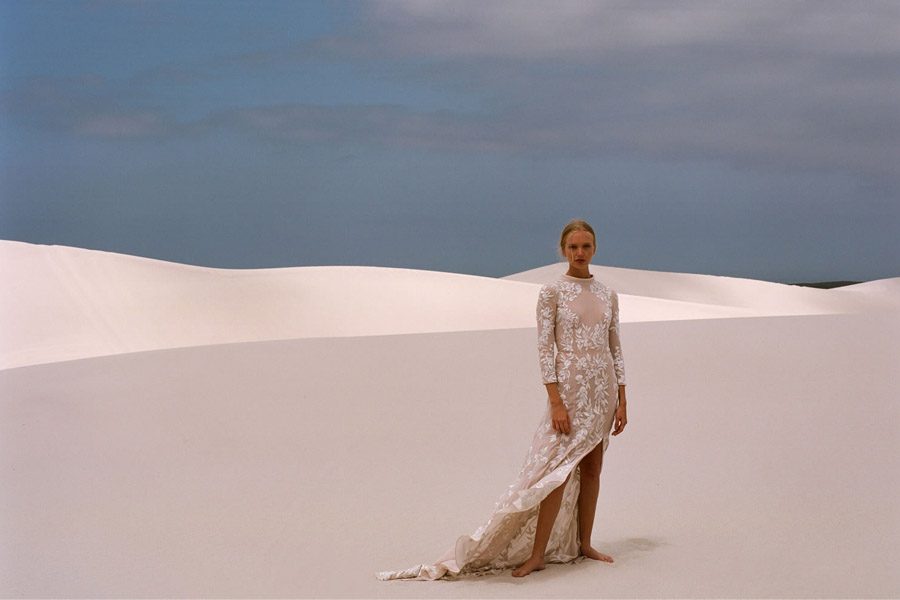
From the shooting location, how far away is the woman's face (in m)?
4.98

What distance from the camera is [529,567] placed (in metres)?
4.96

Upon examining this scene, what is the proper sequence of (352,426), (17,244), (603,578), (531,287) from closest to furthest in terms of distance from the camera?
(603,578), (352,426), (17,244), (531,287)

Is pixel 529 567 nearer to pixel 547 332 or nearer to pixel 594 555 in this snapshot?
pixel 594 555

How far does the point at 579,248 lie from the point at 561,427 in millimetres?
811

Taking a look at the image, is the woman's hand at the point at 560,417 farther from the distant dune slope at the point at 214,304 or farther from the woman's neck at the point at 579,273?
the distant dune slope at the point at 214,304

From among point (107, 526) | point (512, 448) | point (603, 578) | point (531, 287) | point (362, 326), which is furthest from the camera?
point (531, 287)

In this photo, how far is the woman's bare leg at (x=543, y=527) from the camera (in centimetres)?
493

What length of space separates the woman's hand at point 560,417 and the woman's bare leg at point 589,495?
0.81 feet

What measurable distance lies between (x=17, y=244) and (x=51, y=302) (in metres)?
3.51

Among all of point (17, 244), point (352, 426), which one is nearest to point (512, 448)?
point (352, 426)

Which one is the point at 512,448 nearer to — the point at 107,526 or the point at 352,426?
the point at 352,426

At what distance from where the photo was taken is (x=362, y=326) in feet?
72.1

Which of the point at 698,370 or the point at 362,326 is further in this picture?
the point at 362,326

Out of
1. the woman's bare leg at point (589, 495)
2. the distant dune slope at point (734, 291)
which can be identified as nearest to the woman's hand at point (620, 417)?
the woman's bare leg at point (589, 495)
